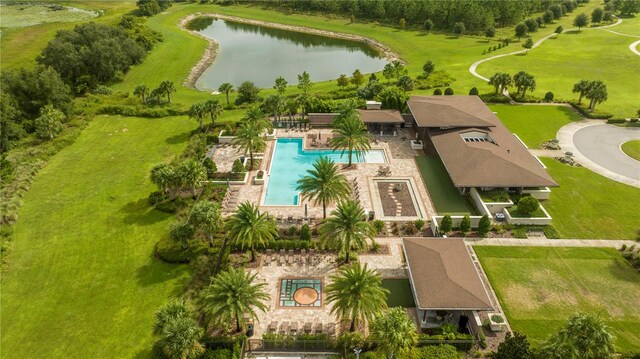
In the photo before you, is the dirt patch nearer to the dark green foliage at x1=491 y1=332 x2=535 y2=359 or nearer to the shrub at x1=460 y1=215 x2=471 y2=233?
the shrub at x1=460 y1=215 x2=471 y2=233

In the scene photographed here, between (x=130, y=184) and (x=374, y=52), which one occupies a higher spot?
(x=374, y=52)

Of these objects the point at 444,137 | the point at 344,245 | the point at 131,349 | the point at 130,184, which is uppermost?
the point at 444,137

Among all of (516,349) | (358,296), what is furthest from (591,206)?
(358,296)

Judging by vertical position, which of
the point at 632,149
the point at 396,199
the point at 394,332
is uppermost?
the point at 632,149

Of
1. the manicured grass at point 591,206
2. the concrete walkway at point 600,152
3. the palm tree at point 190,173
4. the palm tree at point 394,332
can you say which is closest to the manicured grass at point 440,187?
the manicured grass at point 591,206

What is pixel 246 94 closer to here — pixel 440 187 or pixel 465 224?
pixel 440 187

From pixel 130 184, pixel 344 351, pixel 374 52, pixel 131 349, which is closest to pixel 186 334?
pixel 131 349

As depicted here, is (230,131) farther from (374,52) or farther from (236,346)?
(374,52)
